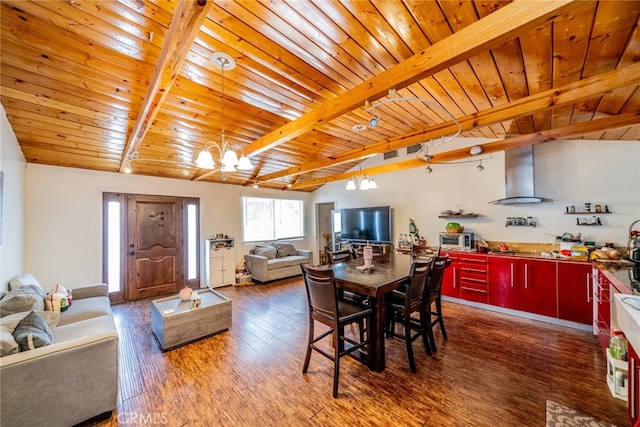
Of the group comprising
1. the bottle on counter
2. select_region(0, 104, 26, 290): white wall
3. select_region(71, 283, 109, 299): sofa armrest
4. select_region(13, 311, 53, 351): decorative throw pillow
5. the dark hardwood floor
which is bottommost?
the dark hardwood floor

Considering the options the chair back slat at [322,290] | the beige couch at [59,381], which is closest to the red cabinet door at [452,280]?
the chair back slat at [322,290]

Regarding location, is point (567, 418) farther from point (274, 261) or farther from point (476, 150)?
point (274, 261)

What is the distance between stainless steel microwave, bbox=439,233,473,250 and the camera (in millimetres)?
4410

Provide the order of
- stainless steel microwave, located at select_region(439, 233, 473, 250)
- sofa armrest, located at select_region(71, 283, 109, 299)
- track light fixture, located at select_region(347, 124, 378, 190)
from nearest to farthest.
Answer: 1. sofa armrest, located at select_region(71, 283, 109, 299)
2. track light fixture, located at select_region(347, 124, 378, 190)
3. stainless steel microwave, located at select_region(439, 233, 473, 250)

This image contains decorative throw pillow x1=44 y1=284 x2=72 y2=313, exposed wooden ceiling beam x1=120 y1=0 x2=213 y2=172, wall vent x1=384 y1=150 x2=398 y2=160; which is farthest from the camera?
wall vent x1=384 y1=150 x2=398 y2=160

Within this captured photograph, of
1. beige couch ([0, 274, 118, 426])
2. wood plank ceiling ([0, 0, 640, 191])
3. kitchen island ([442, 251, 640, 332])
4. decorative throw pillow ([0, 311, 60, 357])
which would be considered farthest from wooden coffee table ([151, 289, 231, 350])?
kitchen island ([442, 251, 640, 332])

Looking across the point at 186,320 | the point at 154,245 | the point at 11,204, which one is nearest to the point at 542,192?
the point at 186,320

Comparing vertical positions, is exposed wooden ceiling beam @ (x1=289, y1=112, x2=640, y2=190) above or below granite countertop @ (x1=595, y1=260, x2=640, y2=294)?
above

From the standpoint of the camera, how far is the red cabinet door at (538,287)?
339 centimetres

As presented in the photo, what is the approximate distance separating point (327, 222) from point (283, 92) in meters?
5.63

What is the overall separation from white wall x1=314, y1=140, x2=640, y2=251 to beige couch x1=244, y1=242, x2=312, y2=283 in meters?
2.65

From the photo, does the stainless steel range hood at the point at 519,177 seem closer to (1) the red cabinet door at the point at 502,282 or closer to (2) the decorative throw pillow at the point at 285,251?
(1) the red cabinet door at the point at 502,282

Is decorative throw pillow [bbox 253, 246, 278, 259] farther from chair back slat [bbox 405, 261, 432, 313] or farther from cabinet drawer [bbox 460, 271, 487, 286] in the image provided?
chair back slat [bbox 405, 261, 432, 313]

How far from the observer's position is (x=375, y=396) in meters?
2.06
